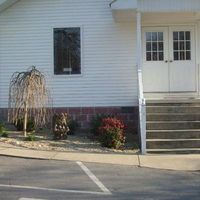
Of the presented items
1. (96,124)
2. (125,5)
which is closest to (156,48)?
(125,5)

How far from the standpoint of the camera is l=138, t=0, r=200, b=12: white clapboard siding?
52.3 ft

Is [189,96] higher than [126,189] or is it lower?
higher

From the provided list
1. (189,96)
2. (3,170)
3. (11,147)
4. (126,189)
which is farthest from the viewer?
(189,96)

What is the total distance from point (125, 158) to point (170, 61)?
5755 mm

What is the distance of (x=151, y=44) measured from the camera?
18.2 m

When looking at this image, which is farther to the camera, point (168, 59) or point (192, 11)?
point (168, 59)

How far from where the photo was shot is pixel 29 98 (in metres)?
16.5

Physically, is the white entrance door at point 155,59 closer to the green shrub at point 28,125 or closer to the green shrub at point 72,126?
the green shrub at point 72,126

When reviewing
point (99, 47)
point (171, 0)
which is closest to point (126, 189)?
point (171, 0)

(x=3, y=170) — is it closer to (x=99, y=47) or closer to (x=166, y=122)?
(x=166, y=122)

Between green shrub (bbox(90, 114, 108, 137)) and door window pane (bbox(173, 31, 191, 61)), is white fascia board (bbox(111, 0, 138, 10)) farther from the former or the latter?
green shrub (bbox(90, 114, 108, 137))

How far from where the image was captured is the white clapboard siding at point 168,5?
1595 centimetres

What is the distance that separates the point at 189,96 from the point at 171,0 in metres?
3.38

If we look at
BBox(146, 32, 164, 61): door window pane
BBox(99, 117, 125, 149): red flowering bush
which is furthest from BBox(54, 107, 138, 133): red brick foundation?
BBox(99, 117, 125, 149): red flowering bush
